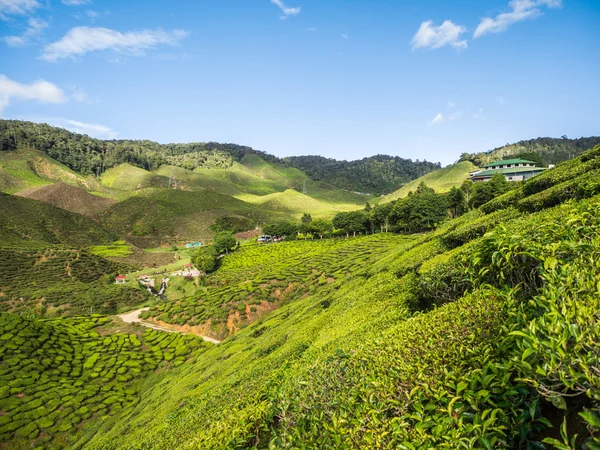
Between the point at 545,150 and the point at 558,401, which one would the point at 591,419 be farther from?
the point at 545,150

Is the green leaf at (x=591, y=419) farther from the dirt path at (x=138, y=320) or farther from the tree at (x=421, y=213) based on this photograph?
the tree at (x=421, y=213)

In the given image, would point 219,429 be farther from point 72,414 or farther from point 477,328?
point 72,414

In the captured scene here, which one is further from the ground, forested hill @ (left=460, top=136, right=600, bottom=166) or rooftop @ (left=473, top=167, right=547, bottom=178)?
forested hill @ (left=460, top=136, right=600, bottom=166)

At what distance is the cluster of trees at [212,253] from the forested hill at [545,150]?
130m

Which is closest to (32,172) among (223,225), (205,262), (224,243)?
(223,225)

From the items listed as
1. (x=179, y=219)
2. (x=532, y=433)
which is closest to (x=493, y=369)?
(x=532, y=433)

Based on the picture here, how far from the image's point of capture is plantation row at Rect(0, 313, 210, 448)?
2898cm

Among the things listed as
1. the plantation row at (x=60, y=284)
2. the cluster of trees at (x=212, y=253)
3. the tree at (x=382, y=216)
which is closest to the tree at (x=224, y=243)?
the cluster of trees at (x=212, y=253)

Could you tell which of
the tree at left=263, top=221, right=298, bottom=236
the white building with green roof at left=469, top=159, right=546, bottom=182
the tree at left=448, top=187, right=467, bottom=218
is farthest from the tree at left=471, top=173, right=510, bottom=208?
the tree at left=263, top=221, right=298, bottom=236

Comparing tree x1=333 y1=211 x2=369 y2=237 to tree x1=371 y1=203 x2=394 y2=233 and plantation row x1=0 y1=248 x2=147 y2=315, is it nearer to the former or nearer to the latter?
tree x1=371 y1=203 x2=394 y2=233

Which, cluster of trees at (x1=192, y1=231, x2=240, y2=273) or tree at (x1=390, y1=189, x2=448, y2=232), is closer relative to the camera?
tree at (x1=390, y1=189, x2=448, y2=232)

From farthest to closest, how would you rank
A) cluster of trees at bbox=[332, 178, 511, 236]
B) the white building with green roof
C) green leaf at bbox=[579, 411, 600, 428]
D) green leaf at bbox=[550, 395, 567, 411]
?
1. the white building with green roof
2. cluster of trees at bbox=[332, 178, 511, 236]
3. green leaf at bbox=[550, 395, 567, 411]
4. green leaf at bbox=[579, 411, 600, 428]

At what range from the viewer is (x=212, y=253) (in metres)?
84.4

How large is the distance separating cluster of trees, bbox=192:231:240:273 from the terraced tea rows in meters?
7.95
